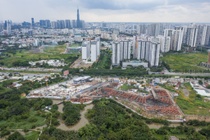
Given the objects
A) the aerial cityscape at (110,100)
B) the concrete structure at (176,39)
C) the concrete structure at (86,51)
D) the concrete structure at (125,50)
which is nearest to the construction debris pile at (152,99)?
the aerial cityscape at (110,100)

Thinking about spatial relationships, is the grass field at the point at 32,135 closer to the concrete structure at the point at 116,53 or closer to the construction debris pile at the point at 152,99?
A: the construction debris pile at the point at 152,99

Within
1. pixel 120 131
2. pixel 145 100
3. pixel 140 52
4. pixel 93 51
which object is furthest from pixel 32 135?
pixel 140 52

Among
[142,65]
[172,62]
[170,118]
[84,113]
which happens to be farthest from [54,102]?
[172,62]

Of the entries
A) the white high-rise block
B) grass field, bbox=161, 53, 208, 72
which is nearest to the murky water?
grass field, bbox=161, 53, 208, 72

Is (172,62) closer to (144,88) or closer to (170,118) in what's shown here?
(144,88)

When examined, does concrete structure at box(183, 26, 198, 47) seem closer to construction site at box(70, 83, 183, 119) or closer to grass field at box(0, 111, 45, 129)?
construction site at box(70, 83, 183, 119)

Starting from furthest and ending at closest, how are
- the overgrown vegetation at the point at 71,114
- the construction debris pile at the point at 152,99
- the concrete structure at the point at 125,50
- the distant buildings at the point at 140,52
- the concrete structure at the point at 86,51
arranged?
1. the concrete structure at the point at 86,51
2. the concrete structure at the point at 125,50
3. the distant buildings at the point at 140,52
4. the construction debris pile at the point at 152,99
5. the overgrown vegetation at the point at 71,114

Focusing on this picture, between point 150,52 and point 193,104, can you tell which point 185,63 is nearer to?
point 150,52

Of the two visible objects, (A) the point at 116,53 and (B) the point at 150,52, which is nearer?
(B) the point at 150,52
